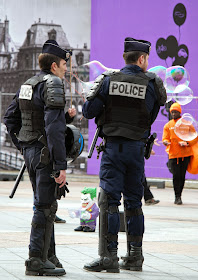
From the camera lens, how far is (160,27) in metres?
19.9

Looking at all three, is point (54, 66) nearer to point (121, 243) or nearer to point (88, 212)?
point (121, 243)

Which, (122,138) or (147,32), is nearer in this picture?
(122,138)

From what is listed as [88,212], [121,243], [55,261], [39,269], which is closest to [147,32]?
[88,212]

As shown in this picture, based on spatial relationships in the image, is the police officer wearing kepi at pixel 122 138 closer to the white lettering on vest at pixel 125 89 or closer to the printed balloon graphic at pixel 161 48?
the white lettering on vest at pixel 125 89

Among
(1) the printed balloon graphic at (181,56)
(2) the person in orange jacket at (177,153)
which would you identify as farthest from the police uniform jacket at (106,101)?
(1) the printed balloon graphic at (181,56)

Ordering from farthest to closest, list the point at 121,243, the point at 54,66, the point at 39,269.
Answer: the point at 121,243, the point at 54,66, the point at 39,269

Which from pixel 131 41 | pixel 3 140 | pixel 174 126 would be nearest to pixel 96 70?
pixel 174 126

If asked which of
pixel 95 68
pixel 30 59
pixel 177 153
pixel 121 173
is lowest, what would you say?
pixel 177 153

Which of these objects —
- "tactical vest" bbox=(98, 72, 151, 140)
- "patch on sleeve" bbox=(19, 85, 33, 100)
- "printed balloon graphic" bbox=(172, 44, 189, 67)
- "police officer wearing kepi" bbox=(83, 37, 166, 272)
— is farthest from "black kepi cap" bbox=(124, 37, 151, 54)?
"printed balloon graphic" bbox=(172, 44, 189, 67)

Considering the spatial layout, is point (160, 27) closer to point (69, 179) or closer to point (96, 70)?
point (69, 179)

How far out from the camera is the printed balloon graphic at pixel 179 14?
63.6 ft

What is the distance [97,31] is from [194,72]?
11.3 feet

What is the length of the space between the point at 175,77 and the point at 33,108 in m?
7.61

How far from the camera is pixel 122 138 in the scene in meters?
6.91
